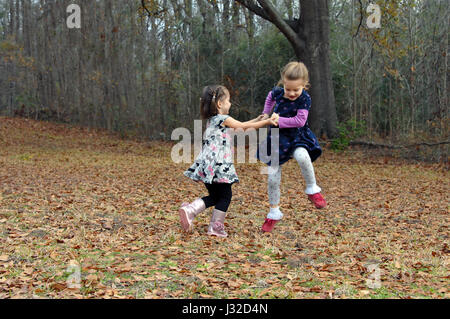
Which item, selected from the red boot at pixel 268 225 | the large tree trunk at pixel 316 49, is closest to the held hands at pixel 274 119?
the red boot at pixel 268 225

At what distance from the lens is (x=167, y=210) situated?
696cm

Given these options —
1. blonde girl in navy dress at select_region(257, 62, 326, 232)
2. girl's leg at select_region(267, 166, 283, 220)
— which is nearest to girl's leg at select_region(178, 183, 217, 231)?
girl's leg at select_region(267, 166, 283, 220)

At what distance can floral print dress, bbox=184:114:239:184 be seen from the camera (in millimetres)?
4969

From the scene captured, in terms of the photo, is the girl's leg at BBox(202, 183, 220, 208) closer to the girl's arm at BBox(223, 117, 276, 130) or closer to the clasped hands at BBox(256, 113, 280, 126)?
the girl's arm at BBox(223, 117, 276, 130)

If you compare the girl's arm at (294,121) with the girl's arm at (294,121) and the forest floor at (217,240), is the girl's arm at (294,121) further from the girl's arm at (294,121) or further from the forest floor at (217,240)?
the forest floor at (217,240)

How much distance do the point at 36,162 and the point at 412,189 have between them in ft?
29.9

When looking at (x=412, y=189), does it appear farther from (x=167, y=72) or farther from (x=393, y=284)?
(x=167, y=72)

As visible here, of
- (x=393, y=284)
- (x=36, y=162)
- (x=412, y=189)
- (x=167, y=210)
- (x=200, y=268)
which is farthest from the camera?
(x=36, y=162)

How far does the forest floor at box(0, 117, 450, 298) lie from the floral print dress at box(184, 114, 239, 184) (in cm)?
64

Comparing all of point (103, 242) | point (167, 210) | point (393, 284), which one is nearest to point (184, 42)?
point (167, 210)

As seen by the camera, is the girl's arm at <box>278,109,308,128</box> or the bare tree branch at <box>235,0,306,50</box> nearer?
the girl's arm at <box>278,109,308,128</box>

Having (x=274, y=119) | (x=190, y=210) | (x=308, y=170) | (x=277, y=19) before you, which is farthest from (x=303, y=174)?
(x=277, y=19)

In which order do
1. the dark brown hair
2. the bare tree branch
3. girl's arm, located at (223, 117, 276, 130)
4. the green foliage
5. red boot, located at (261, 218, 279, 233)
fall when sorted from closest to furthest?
1. girl's arm, located at (223, 117, 276, 130)
2. the dark brown hair
3. red boot, located at (261, 218, 279, 233)
4. the bare tree branch
5. the green foliage

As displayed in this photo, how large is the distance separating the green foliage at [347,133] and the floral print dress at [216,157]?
1028 centimetres
